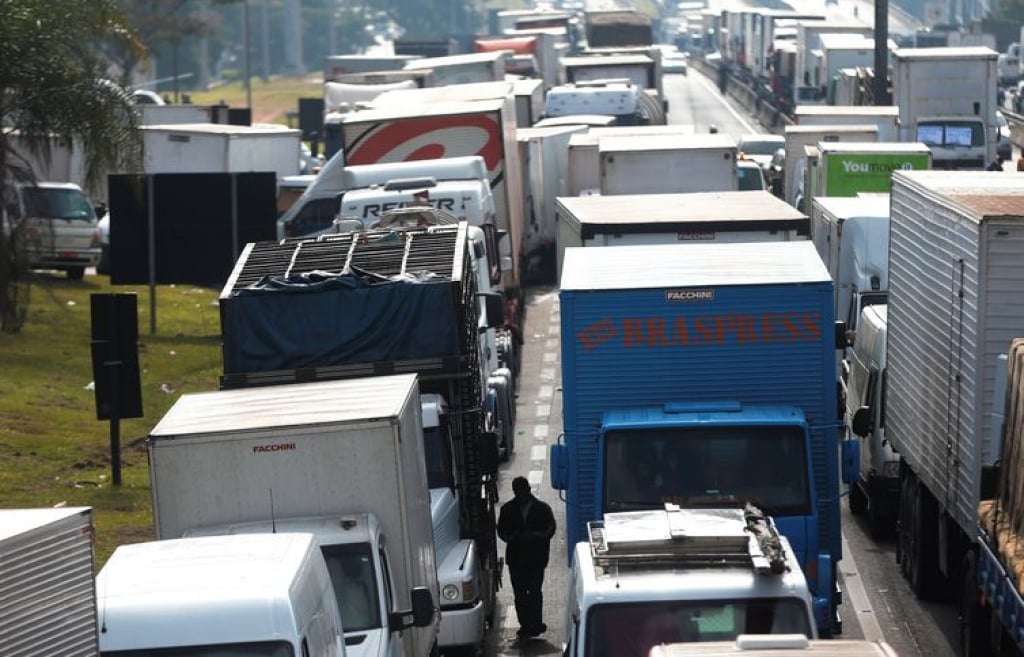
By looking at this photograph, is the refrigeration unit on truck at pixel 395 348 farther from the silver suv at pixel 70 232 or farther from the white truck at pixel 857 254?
the silver suv at pixel 70 232

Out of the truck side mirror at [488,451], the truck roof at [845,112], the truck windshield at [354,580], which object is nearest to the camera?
the truck windshield at [354,580]

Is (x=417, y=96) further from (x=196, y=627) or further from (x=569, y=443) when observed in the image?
(x=196, y=627)

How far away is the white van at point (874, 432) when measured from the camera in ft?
64.5

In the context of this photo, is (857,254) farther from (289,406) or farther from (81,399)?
(289,406)

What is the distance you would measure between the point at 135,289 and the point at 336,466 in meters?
27.0

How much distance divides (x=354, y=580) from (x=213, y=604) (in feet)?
7.43

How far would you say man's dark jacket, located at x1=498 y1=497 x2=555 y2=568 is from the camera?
15984 mm

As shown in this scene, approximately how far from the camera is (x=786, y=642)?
Answer: 8242 mm

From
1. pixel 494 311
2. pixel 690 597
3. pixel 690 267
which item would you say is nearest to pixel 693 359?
pixel 690 267

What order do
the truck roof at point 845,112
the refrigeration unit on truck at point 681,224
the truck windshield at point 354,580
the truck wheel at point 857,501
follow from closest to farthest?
the truck windshield at point 354,580, the truck wheel at point 857,501, the refrigeration unit on truck at point 681,224, the truck roof at point 845,112

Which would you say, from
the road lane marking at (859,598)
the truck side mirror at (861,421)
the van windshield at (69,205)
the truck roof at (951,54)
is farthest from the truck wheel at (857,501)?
the truck roof at (951,54)

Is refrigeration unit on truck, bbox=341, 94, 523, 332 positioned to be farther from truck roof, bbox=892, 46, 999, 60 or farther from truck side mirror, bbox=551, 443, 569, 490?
truck roof, bbox=892, 46, 999, 60

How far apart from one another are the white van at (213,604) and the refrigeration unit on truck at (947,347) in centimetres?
553

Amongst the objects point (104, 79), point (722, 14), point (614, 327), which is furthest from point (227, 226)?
point (722, 14)
